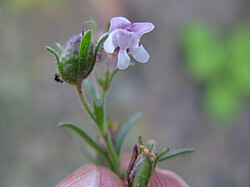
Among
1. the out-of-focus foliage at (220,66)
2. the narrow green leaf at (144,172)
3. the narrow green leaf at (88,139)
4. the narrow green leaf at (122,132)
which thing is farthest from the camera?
the out-of-focus foliage at (220,66)

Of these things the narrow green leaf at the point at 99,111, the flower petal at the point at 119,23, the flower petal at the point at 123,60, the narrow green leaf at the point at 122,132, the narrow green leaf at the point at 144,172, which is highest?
the flower petal at the point at 119,23

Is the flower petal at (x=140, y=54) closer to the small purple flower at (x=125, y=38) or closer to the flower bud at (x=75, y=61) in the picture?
the small purple flower at (x=125, y=38)

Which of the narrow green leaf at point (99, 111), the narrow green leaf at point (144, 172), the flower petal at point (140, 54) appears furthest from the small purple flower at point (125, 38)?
the narrow green leaf at point (144, 172)

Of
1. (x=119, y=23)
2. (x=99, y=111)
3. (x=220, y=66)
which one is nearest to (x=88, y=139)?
(x=99, y=111)

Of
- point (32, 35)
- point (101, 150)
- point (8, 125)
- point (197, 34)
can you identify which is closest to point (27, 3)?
point (32, 35)

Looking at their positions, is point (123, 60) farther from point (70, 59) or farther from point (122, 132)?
point (122, 132)

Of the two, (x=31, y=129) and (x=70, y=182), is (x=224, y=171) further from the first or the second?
(x=70, y=182)

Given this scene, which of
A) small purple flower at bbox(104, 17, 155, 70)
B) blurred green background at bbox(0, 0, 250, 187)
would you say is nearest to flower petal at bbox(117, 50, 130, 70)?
small purple flower at bbox(104, 17, 155, 70)
